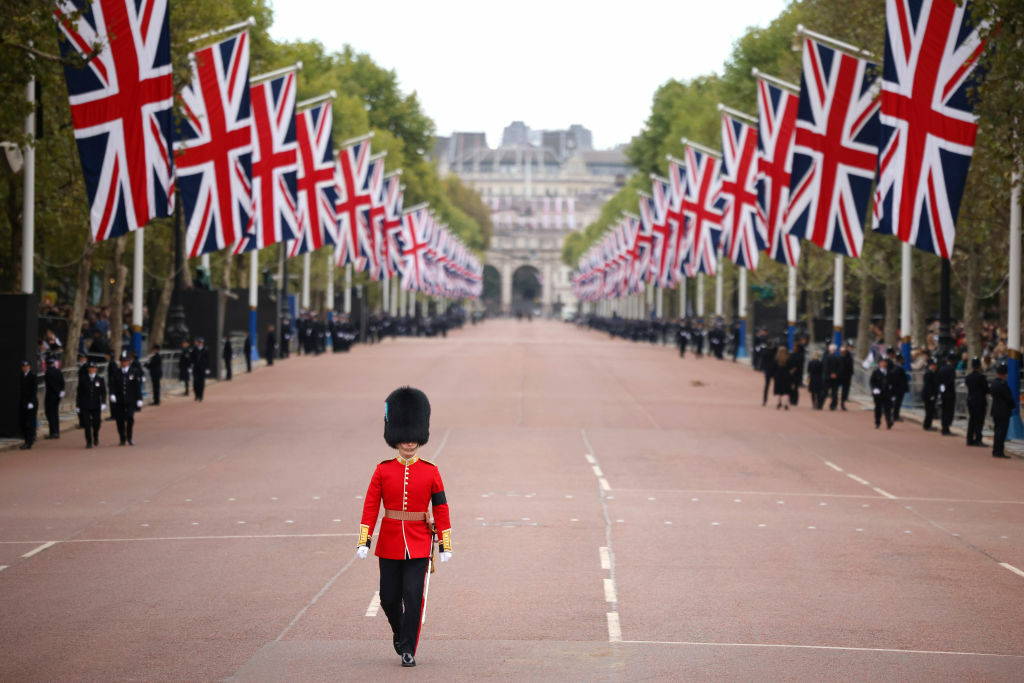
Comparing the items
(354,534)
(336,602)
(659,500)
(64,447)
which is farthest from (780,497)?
(64,447)

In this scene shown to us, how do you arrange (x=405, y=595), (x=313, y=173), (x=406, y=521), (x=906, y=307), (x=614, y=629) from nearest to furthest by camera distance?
(x=405, y=595), (x=406, y=521), (x=614, y=629), (x=906, y=307), (x=313, y=173)

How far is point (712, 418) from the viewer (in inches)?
1221

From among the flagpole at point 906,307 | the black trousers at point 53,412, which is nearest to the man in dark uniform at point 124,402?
the black trousers at point 53,412

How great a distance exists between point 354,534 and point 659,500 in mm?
4411

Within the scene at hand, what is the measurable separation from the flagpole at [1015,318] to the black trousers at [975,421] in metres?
0.75

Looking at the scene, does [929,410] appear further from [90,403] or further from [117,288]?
[117,288]

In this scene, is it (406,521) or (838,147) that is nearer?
(406,521)

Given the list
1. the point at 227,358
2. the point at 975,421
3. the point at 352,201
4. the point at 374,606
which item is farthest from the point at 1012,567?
the point at 352,201

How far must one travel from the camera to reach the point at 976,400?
2552cm

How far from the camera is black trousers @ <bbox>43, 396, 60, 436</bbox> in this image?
24500 mm

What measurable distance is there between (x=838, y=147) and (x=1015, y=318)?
5180 mm

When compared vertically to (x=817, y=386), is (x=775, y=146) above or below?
above

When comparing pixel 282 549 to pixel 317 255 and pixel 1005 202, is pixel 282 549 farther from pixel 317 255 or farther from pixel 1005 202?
pixel 317 255

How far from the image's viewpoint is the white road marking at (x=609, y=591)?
11.6 metres
